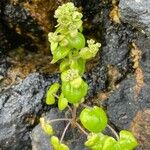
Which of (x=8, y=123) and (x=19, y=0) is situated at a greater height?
(x=19, y=0)

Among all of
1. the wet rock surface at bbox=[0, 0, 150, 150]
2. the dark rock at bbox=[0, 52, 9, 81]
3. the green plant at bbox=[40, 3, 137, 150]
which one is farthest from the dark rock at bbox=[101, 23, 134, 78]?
the dark rock at bbox=[0, 52, 9, 81]

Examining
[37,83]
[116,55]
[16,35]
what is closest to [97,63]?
[116,55]

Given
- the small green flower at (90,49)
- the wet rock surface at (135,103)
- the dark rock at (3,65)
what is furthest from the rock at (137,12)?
the dark rock at (3,65)

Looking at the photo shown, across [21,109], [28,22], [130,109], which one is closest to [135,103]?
[130,109]

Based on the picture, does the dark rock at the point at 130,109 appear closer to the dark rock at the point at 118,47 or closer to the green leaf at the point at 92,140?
the dark rock at the point at 118,47

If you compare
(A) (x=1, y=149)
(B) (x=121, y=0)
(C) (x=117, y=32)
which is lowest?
(A) (x=1, y=149)

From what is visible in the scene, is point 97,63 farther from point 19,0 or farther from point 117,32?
point 19,0
